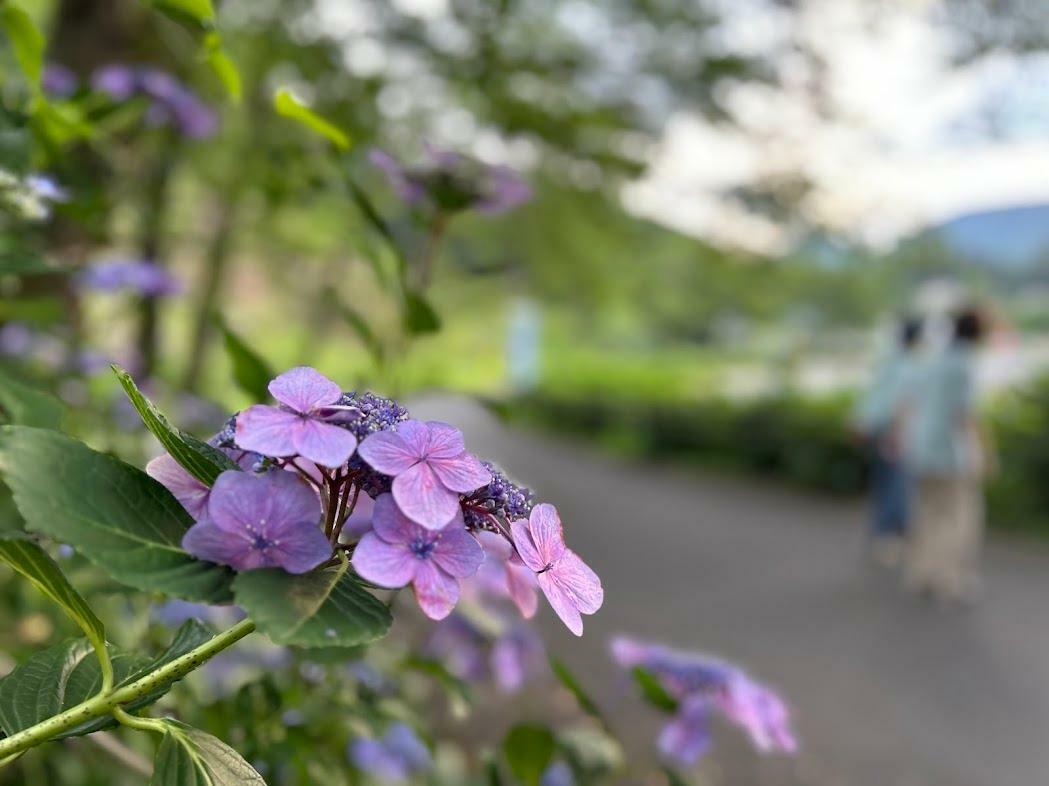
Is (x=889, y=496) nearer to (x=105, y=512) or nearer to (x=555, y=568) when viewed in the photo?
(x=555, y=568)

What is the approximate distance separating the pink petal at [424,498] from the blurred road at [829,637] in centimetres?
188

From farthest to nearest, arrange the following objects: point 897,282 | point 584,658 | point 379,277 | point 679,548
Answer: point 897,282
point 679,548
point 584,658
point 379,277

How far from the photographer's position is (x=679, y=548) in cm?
763

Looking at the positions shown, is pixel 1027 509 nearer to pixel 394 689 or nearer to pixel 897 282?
pixel 394 689

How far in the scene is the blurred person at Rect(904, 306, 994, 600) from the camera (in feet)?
17.8

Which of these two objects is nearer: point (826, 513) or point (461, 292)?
point (826, 513)

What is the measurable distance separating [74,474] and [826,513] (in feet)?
29.6

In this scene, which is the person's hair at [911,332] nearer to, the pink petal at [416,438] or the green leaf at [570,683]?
the green leaf at [570,683]

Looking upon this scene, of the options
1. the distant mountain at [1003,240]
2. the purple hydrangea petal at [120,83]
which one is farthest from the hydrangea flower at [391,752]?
the distant mountain at [1003,240]

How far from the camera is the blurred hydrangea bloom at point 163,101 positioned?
181cm

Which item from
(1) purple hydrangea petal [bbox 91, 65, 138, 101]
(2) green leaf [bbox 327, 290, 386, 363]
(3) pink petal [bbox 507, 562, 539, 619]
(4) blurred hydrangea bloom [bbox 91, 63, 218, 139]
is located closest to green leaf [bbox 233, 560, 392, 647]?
(3) pink petal [bbox 507, 562, 539, 619]

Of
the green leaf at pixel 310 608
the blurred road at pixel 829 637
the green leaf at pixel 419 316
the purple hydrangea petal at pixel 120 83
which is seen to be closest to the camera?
the green leaf at pixel 310 608

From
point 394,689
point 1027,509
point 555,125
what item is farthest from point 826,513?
point 394,689

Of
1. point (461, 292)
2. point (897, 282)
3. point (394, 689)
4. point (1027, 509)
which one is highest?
point (394, 689)
